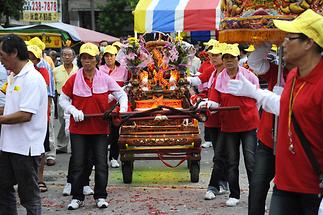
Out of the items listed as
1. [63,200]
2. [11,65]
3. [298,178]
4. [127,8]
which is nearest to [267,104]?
[298,178]

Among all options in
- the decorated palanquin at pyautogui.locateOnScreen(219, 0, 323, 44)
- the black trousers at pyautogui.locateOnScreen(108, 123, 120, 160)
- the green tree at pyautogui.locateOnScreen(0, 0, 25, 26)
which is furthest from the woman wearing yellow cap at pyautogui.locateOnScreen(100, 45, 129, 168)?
the green tree at pyautogui.locateOnScreen(0, 0, 25, 26)

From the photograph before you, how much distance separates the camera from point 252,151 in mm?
6707

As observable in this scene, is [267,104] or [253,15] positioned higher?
[253,15]

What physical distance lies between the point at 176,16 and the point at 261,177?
689 centimetres

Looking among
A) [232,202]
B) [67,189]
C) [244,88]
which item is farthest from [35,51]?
[244,88]

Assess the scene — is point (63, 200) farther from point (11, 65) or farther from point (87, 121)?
point (11, 65)

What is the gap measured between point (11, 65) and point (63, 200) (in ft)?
8.66

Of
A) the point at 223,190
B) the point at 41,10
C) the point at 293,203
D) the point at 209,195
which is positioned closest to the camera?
the point at 293,203

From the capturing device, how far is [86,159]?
694 centimetres

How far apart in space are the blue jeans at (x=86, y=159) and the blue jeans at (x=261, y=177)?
7.56 ft

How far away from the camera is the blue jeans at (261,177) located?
4.87m

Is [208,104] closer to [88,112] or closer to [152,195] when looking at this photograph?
[88,112]

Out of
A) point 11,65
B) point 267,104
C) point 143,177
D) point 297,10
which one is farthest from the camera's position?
point 143,177

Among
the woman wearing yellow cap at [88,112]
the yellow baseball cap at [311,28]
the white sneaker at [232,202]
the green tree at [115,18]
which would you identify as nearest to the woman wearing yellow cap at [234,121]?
the white sneaker at [232,202]
